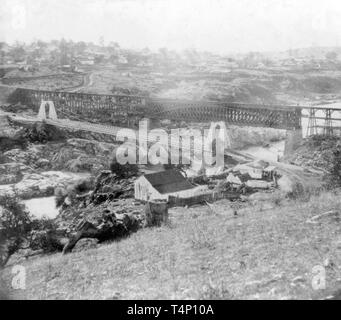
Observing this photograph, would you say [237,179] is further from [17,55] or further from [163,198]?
[17,55]

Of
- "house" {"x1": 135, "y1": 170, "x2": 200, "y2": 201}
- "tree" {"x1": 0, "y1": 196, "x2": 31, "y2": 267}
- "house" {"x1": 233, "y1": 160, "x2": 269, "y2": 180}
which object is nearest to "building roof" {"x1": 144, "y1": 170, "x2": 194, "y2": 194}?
"house" {"x1": 135, "y1": 170, "x2": 200, "y2": 201}

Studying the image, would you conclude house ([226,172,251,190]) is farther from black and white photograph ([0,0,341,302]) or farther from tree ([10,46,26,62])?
tree ([10,46,26,62])

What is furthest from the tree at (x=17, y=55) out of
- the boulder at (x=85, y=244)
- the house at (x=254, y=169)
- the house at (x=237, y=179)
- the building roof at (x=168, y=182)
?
the boulder at (x=85, y=244)

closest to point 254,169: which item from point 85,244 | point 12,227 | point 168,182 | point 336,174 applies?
point 168,182

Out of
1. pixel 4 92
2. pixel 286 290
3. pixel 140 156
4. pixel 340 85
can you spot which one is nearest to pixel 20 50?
pixel 4 92

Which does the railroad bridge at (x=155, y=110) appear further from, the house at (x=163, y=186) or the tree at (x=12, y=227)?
the tree at (x=12, y=227)

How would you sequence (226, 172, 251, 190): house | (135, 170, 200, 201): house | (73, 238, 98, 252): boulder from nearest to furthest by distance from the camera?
1. (73, 238, 98, 252): boulder
2. (135, 170, 200, 201): house
3. (226, 172, 251, 190): house
